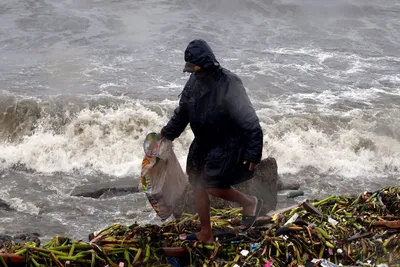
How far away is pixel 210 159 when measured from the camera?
4770 millimetres

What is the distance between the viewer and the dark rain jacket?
14.8 feet

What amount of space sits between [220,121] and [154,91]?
11.4 m

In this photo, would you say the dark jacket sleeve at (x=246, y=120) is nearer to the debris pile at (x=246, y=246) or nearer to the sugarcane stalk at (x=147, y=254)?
the debris pile at (x=246, y=246)

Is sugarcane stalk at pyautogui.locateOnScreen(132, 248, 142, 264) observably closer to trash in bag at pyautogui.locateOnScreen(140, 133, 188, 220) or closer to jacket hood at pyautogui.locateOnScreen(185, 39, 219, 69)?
trash in bag at pyautogui.locateOnScreen(140, 133, 188, 220)

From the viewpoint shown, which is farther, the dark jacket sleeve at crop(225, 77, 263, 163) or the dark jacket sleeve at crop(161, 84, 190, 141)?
the dark jacket sleeve at crop(161, 84, 190, 141)

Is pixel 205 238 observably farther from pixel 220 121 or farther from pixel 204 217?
pixel 220 121

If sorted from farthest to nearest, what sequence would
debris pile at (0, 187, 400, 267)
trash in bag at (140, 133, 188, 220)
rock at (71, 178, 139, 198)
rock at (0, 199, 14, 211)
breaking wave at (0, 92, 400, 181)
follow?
1. breaking wave at (0, 92, 400, 181)
2. rock at (71, 178, 139, 198)
3. rock at (0, 199, 14, 211)
4. trash in bag at (140, 133, 188, 220)
5. debris pile at (0, 187, 400, 267)

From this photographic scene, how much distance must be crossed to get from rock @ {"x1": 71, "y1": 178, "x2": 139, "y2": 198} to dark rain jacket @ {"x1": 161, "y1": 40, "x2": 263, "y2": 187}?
5.73 meters

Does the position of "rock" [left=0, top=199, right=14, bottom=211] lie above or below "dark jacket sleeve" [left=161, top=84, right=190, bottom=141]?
below

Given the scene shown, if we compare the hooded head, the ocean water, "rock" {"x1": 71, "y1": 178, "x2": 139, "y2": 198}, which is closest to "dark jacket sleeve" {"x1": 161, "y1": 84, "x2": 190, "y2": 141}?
the hooded head

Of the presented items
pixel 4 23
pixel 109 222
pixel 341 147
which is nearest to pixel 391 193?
pixel 109 222

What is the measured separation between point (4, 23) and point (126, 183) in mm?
14134

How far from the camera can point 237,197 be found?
5.10 metres

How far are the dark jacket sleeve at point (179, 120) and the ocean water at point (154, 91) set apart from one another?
4315mm
